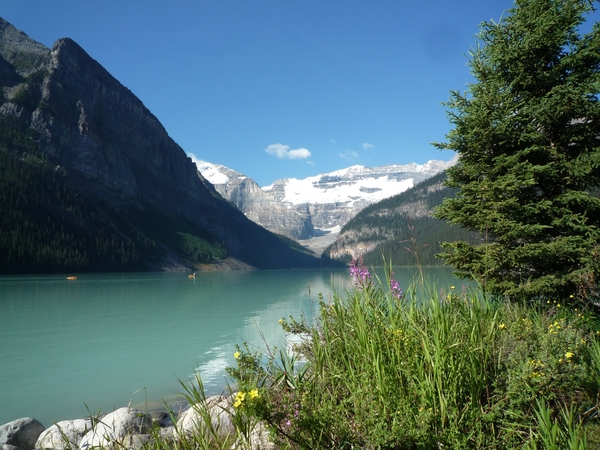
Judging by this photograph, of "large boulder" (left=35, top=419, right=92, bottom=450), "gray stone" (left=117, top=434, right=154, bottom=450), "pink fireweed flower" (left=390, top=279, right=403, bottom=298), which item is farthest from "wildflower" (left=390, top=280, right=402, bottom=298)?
"large boulder" (left=35, top=419, right=92, bottom=450)

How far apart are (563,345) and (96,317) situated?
29.7 m

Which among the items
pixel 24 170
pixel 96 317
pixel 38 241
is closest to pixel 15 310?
pixel 96 317

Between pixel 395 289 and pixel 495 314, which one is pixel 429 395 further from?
pixel 395 289

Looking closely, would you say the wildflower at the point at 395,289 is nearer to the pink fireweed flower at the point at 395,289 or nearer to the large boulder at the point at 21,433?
the pink fireweed flower at the point at 395,289

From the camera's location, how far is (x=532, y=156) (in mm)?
8828

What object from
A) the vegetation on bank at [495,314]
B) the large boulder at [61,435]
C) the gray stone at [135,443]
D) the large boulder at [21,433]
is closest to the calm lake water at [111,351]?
the gray stone at [135,443]

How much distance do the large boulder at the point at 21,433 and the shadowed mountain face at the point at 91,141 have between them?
121863 mm

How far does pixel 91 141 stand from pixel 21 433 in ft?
570

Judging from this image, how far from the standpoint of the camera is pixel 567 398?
12.3 ft

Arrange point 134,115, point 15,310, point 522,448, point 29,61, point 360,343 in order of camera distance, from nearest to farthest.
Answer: point 522,448, point 360,343, point 15,310, point 29,61, point 134,115

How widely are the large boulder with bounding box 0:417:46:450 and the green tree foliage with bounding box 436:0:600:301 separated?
27.1ft

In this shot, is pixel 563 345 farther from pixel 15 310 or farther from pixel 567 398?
pixel 15 310

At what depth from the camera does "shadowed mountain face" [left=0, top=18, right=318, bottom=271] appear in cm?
14212

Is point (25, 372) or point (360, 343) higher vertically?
point (360, 343)
